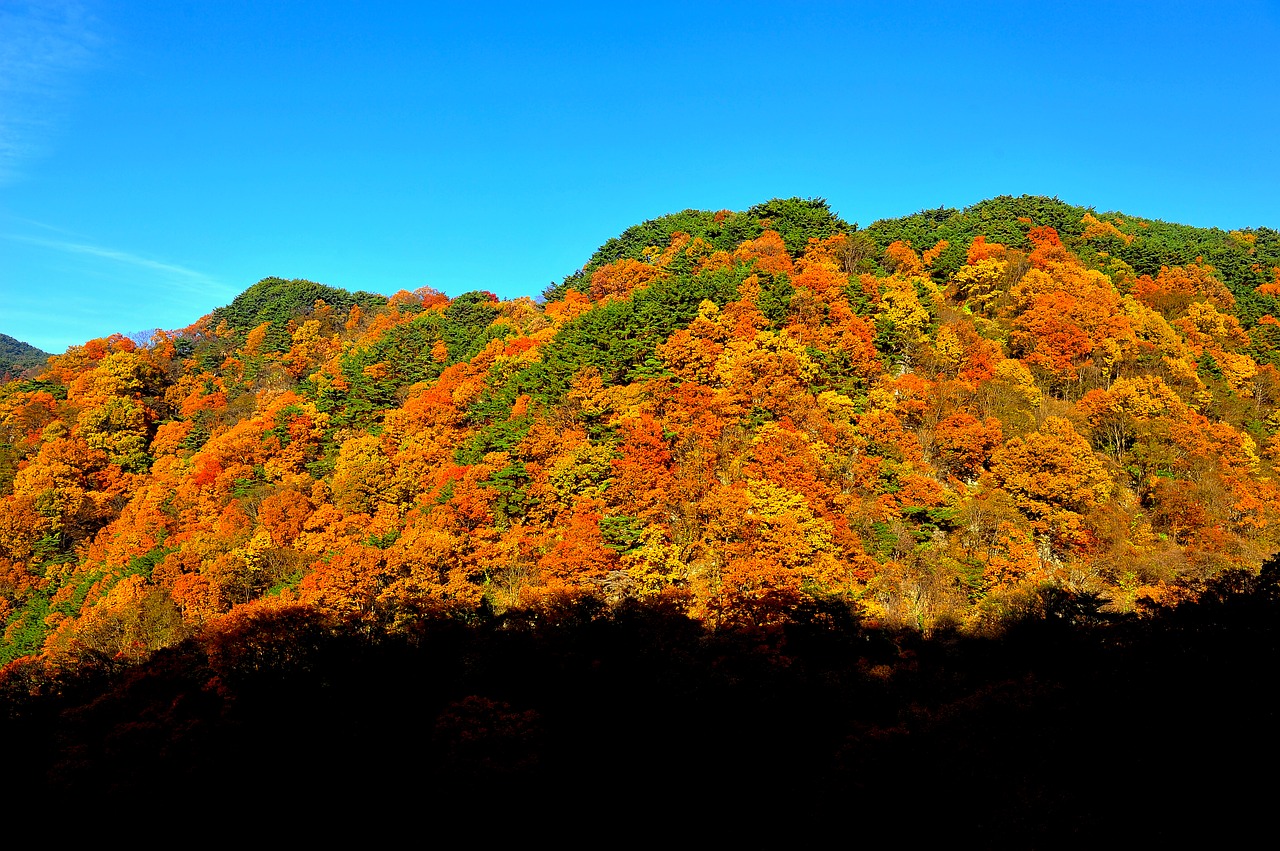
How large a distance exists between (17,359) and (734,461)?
206 metres

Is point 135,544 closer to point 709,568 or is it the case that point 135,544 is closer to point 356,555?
point 356,555

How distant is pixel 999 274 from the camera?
209 feet

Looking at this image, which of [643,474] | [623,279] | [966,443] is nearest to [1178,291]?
[966,443]

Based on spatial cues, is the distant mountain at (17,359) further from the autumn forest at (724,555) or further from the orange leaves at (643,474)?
the orange leaves at (643,474)

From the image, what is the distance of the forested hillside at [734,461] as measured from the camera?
37.1 metres

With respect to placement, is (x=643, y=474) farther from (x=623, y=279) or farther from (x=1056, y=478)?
(x=623, y=279)

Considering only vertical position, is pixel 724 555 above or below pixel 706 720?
above

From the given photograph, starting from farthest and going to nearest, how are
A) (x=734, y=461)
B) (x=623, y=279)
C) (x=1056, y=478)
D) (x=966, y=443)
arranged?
(x=623, y=279), (x=966, y=443), (x=734, y=461), (x=1056, y=478)

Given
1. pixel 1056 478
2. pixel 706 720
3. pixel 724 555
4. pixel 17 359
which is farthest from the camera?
pixel 17 359

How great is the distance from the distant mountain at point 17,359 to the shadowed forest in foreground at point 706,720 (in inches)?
5478

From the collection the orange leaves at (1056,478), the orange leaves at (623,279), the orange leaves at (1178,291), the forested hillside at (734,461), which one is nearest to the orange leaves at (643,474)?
the forested hillside at (734,461)

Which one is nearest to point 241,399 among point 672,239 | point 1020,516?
point 672,239

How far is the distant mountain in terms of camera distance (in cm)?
13875

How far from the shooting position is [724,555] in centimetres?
3650
